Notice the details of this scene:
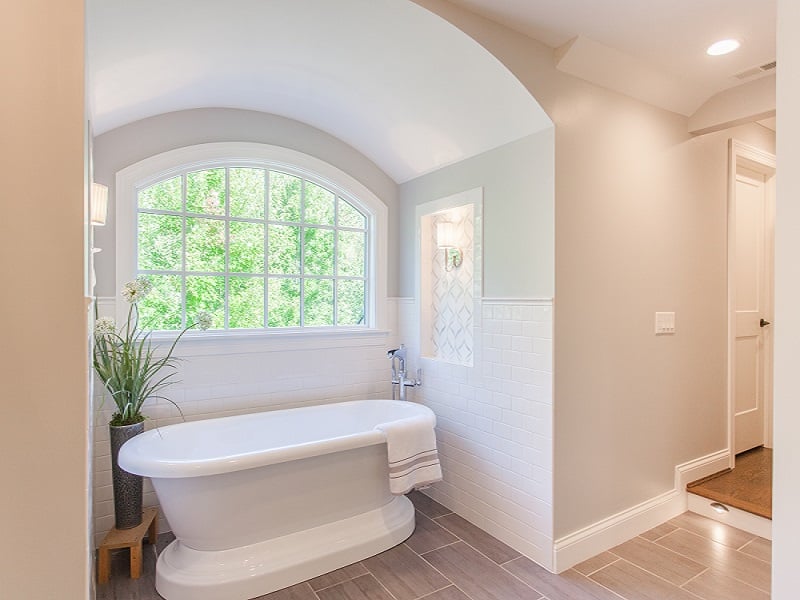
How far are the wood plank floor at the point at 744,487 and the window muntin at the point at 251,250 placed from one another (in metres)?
2.60

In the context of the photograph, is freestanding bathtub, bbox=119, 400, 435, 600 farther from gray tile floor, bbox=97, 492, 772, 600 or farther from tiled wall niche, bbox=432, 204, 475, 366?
tiled wall niche, bbox=432, 204, 475, 366

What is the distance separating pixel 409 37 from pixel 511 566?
8.94ft

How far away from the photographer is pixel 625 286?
9.02 ft

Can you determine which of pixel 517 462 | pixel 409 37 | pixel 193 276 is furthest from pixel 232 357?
pixel 409 37

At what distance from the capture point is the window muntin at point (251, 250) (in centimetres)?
296

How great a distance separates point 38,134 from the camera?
118 cm

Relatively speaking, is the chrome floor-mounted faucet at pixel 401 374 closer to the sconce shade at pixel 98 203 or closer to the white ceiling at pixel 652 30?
the sconce shade at pixel 98 203

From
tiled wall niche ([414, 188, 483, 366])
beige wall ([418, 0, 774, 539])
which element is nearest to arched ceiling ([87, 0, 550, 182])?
beige wall ([418, 0, 774, 539])

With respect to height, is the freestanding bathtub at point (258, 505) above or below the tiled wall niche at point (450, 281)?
below

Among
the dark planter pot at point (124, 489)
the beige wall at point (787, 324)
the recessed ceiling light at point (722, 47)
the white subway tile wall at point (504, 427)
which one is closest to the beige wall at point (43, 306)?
the dark planter pot at point (124, 489)

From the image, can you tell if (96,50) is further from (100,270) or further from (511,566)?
(511,566)

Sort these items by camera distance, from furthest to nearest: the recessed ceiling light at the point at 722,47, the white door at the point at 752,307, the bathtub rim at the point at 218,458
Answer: the white door at the point at 752,307, the recessed ceiling light at the point at 722,47, the bathtub rim at the point at 218,458

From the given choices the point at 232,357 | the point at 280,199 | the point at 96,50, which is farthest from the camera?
the point at 280,199

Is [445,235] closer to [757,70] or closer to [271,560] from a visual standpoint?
[757,70]
